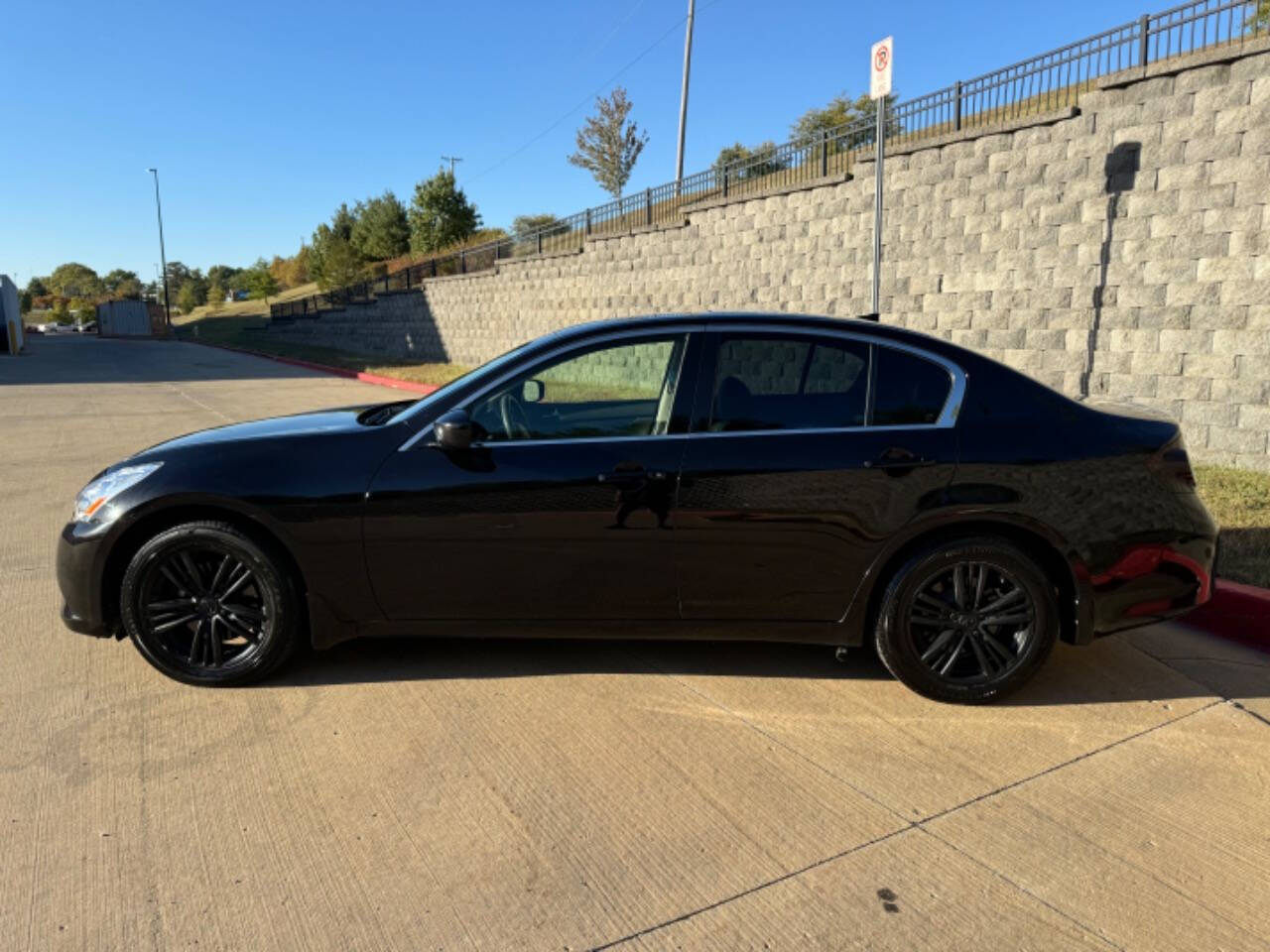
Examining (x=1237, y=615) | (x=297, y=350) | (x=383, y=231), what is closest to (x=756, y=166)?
(x=1237, y=615)

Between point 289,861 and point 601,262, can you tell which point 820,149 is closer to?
point 601,262

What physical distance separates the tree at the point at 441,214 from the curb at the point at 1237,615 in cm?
4681

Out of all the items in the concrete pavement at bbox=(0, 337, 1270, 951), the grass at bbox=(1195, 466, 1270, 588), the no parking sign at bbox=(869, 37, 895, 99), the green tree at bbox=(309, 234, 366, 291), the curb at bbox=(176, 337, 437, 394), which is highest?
the green tree at bbox=(309, 234, 366, 291)

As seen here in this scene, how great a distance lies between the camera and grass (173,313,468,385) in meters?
22.1

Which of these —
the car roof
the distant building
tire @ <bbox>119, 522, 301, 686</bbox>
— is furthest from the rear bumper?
the distant building

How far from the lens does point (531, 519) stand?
3498 millimetres

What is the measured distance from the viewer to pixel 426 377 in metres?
20.6

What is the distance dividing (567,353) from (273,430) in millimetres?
1405

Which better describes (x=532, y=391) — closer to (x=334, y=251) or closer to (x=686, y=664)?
(x=686, y=664)

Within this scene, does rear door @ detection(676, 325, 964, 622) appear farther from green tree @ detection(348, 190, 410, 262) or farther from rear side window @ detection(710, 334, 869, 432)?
green tree @ detection(348, 190, 410, 262)

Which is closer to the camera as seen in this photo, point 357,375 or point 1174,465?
point 1174,465

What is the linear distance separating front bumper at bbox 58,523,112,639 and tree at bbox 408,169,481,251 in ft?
152

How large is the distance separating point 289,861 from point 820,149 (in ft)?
39.0

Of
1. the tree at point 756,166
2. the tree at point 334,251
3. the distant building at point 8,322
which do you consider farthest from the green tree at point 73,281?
the tree at point 756,166
